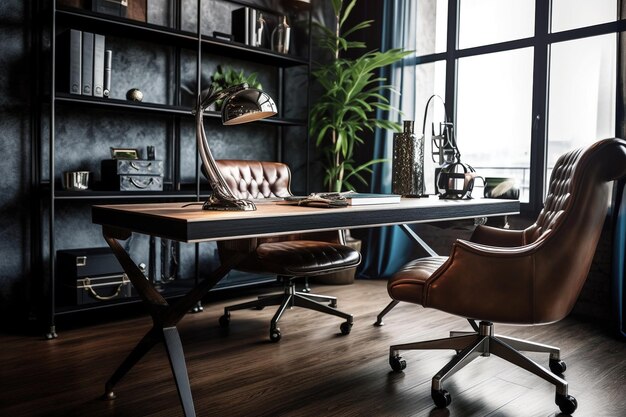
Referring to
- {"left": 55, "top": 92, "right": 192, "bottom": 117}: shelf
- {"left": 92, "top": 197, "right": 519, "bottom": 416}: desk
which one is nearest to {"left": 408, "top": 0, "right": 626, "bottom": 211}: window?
{"left": 92, "top": 197, "right": 519, "bottom": 416}: desk

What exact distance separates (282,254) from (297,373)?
61 cm

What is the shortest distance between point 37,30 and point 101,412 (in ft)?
7.11

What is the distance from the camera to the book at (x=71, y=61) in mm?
2863

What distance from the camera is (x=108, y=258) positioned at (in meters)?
2.96

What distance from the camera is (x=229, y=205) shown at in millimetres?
1842

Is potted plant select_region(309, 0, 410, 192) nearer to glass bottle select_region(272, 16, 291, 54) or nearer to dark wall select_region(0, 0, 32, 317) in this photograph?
glass bottle select_region(272, 16, 291, 54)

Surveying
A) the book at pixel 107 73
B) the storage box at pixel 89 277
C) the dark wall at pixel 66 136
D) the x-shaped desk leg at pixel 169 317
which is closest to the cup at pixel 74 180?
the dark wall at pixel 66 136

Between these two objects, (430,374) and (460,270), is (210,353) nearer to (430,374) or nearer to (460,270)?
(430,374)

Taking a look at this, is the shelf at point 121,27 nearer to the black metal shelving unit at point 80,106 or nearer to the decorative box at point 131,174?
the black metal shelving unit at point 80,106

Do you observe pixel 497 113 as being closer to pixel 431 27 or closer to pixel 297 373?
pixel 431 27

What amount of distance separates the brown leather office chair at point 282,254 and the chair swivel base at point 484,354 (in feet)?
1.91

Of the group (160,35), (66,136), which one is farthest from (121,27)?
(66,136)

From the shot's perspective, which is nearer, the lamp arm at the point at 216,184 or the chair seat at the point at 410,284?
the lamp arm at the point at 216,184

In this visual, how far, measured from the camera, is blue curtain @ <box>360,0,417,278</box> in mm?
4172
